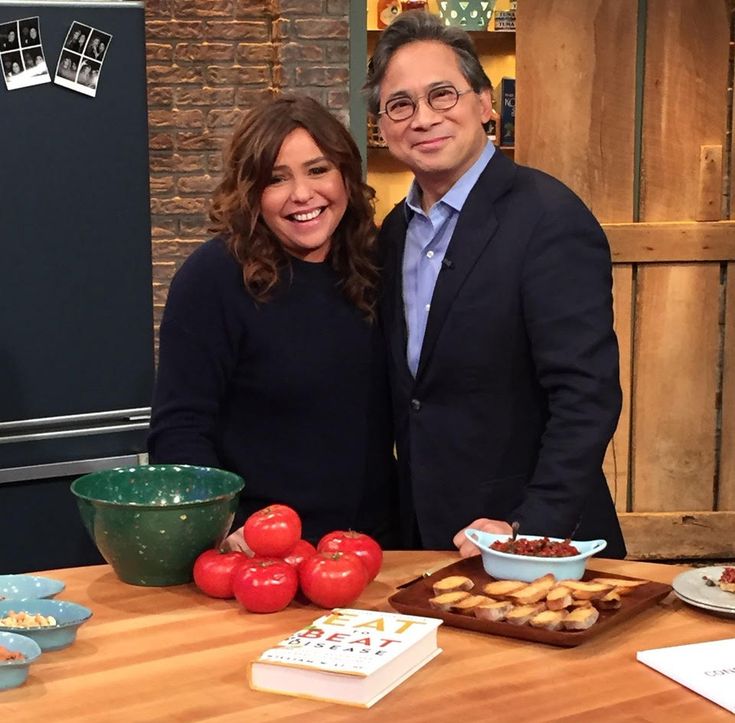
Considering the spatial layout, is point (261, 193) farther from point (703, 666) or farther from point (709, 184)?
point (709, 184)

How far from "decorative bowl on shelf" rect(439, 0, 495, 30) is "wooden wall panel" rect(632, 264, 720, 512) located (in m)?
1.88

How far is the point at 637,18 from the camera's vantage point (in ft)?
15.2

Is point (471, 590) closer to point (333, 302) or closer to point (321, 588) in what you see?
point (321, 588)

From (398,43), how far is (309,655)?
4.25ft

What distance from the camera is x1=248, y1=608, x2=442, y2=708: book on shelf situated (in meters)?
1.50

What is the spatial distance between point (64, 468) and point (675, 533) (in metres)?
2.59

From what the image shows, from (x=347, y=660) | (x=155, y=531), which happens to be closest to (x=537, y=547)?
(x=347, y=660)

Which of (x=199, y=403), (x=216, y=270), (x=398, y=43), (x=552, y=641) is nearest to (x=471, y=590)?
(x=552, y=641)

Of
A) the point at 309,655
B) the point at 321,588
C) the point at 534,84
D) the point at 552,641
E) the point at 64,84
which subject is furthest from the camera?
the point at 534,84

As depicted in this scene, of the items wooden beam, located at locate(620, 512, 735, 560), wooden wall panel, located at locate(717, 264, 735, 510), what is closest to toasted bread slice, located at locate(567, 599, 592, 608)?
wooden beam, located at locate(620, 512, 735, 560)

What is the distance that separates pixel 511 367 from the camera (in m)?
2.28

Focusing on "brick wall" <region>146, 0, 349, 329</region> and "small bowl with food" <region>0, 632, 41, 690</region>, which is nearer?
"small bowl with food" <region>0, 632, 41, 690</region>

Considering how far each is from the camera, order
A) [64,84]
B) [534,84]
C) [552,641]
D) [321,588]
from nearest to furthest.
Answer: [552,641], [321,588], [64,84], [534,84]

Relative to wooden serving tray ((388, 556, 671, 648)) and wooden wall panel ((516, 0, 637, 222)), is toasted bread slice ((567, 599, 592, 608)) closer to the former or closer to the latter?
wooden serving tray ((388, 556, 671, 648))
